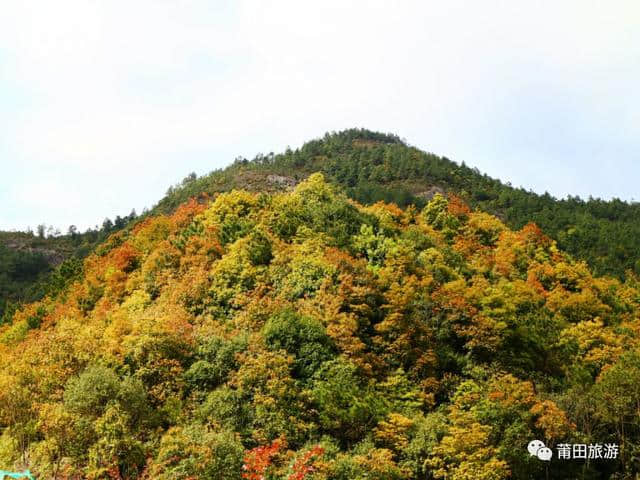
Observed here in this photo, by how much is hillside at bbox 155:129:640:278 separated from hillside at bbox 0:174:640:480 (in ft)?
110

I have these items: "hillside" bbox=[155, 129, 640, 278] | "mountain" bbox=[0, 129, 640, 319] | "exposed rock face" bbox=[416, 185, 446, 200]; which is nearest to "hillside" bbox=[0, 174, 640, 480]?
"mountain" bbox=[0, 129, 640, 319]

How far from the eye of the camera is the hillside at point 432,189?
291ft

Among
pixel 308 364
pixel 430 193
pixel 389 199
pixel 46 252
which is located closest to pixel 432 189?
pixel 430 193

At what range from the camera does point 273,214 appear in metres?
53.5

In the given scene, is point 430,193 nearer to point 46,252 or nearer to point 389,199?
point 389,199

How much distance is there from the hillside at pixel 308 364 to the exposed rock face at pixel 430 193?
4483cm

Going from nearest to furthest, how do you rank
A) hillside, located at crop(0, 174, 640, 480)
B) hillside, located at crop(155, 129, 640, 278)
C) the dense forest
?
hillside, located at crop(0, 174, 640, 480) → the dense forest → hillside, located at crop(155, 129, 640, 278)

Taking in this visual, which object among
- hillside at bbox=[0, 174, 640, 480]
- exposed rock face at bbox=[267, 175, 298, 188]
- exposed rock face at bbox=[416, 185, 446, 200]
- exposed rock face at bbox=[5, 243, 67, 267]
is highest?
exposed rock face at bbox=[267, 175, 298, 188]

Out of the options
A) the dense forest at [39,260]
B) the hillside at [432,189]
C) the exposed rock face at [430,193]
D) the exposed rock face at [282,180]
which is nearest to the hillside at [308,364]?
the dense forest at [39,260]

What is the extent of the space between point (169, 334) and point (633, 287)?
2279 inches

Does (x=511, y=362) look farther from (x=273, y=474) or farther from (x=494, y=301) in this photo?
(x=273, y=474)

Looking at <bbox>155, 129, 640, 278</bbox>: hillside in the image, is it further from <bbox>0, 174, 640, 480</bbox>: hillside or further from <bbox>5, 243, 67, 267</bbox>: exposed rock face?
<bbox>5, 243, 67, 267</bbox>: exposed rock face

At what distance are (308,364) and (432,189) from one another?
243 feet

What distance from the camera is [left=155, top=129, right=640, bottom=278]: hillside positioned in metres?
88.6
